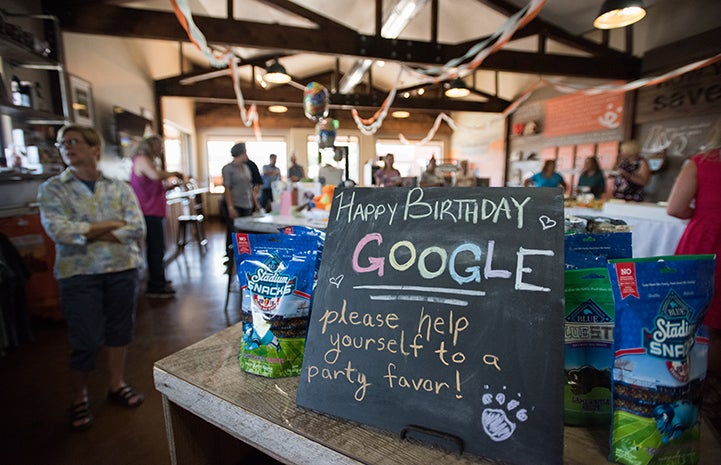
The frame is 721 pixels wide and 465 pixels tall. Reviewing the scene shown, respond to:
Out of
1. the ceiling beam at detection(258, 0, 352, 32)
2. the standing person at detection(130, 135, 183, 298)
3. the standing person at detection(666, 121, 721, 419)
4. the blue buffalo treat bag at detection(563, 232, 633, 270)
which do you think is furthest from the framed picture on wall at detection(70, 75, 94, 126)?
the standing person at detection(666, 121, 721, 419)

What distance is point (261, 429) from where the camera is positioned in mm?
592

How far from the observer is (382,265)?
623mm

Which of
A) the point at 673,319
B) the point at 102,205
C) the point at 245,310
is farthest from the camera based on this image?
the point at 102,205

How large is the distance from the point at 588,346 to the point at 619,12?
3.83 meters

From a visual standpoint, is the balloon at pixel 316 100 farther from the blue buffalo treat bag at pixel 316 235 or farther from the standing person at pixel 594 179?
the standing person at pixel 594 179

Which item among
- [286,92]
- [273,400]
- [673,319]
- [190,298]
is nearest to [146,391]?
[190,298]

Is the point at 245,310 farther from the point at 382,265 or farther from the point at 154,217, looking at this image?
the point at 154,217

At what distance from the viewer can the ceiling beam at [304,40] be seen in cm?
387

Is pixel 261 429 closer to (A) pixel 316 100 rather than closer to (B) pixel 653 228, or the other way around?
(B) pixel 653 228

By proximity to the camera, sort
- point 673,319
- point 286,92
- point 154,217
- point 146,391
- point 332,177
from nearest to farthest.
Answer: point 673,319
point 146,391
point 154,217
point 332,177
point 286,92

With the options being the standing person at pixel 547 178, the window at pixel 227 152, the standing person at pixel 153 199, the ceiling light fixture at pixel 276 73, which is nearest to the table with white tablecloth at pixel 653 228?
the standing person at pixel 547 178

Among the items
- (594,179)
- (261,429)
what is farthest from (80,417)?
(594,179)

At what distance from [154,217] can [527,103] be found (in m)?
7.57

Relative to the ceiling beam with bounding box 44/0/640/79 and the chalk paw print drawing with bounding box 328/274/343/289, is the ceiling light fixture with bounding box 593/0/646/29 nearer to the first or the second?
the ceiling beam with bounding box 44/0/640/79
